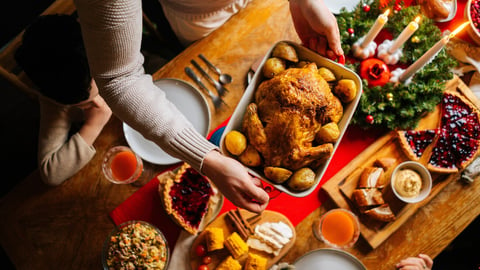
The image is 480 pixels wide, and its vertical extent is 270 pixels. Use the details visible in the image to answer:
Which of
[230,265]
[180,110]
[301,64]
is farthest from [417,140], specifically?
[180,110]

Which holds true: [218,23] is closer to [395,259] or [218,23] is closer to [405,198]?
[405,198]

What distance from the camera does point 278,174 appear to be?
3.78 feet

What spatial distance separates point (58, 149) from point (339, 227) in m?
1.51

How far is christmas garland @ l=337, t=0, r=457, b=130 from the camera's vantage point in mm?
1620

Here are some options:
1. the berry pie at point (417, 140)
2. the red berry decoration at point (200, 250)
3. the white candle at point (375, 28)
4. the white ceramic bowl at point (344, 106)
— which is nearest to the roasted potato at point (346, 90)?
the white ceramic bowl at point (344, 106)

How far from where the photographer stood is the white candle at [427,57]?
1381mm

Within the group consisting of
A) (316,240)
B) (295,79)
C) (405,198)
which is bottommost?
(316,240)

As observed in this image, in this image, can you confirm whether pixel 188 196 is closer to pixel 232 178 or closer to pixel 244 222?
pixel 244 222

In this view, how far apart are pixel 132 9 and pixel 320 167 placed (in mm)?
857

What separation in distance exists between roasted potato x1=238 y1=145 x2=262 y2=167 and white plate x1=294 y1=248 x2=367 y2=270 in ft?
2.16

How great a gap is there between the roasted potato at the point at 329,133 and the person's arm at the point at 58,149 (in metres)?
1.16

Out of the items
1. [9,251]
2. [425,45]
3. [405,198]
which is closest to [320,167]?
[405,198]

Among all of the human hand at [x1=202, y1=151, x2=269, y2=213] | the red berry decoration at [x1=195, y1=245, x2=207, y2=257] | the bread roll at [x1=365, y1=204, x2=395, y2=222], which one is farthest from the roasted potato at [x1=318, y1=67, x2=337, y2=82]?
the red berry decoration at [x1=195, y1=245, x2=207, y2=257]

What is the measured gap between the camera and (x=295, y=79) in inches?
46.7
